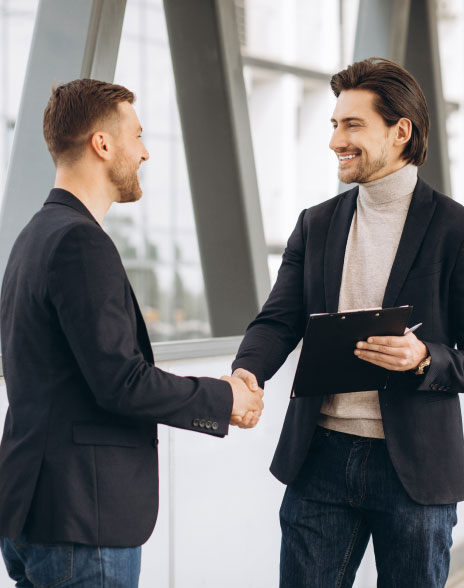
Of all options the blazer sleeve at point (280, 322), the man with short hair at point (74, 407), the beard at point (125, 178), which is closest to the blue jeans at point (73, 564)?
the man with short hair at point (74, 407)

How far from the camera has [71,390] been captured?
4.21 feet

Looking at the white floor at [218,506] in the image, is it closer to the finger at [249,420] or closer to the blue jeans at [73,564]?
the finger at [249,420]

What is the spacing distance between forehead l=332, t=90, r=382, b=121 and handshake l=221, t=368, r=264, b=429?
0.68 meters

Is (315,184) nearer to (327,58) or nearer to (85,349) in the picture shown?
(327,58)

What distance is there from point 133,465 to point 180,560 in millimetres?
1184

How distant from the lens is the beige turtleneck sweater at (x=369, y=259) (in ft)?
5.34

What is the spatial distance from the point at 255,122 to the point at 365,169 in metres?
7.15

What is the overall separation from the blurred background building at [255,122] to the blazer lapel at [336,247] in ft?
3.09

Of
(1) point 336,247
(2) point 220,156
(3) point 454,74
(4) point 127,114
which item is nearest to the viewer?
(4) point 127,114

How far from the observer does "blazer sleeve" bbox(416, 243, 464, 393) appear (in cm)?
154

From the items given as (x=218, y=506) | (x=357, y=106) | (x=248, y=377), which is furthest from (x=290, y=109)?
(x=248, y=377)

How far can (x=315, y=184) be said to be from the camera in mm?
10844

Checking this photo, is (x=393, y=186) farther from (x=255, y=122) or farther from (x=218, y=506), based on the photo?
(x=255, y=122)

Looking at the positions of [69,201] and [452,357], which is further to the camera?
[452,357]
